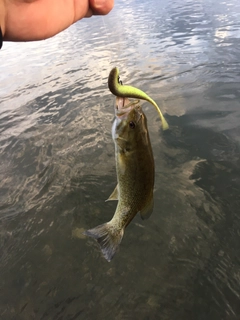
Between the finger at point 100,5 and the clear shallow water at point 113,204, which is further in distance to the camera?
the clear shallow water at point 113,204

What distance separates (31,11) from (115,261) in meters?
2.51

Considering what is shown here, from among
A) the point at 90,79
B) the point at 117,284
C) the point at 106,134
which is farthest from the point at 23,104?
the point at 117,284

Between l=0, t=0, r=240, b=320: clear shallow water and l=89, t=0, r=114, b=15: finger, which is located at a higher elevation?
l=89, t=0, r=114, b=15: finger

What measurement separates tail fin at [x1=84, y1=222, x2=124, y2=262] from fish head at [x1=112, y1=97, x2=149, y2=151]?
61 cm

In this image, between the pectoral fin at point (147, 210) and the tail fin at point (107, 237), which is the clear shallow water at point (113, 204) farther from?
the pectoral fin at point (147, 210)

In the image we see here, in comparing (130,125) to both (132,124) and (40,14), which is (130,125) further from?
(40,14)

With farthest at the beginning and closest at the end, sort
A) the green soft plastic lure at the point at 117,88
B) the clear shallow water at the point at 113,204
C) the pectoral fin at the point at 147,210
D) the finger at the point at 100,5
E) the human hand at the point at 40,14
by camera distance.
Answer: the clear shallow water at the point at 113,204
the pectoral fin at the point at 147,210
the finger at the point at 100,5
the human hand at the point at 40,14
the green soft plastic lure at the point at 117,88

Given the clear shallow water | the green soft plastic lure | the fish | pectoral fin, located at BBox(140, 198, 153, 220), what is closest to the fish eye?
the fish

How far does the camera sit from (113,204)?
12.6 feet

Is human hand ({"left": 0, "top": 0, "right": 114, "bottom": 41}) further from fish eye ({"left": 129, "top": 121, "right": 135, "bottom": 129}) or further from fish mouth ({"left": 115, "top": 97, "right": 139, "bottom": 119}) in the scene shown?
fish eye ({"left": 129, "top": 121, "right": 135, "bottom": 129})

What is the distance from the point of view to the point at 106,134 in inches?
208

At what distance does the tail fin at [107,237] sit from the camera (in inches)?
75.0

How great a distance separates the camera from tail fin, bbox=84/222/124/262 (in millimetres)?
1906

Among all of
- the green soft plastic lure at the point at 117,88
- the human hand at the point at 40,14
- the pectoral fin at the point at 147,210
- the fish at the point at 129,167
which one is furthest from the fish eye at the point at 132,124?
the human hand at the point at 40,14
